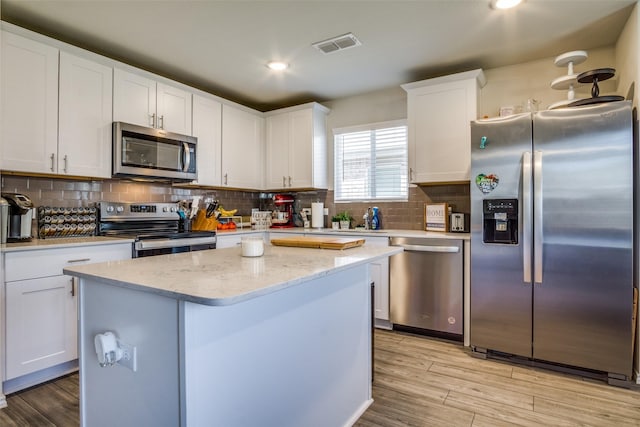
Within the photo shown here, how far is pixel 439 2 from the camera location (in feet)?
7.29

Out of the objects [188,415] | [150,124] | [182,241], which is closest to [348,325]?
[188,415]

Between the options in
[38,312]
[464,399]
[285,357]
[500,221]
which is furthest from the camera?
[500,221]

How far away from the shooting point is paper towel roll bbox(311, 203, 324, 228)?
410 cm

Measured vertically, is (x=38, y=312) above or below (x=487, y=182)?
below

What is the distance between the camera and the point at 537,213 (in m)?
2.38

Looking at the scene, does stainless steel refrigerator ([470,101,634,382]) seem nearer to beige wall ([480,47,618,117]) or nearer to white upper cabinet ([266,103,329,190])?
beige wall ([480,47,618,117])

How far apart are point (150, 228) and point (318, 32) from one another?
2.21 m

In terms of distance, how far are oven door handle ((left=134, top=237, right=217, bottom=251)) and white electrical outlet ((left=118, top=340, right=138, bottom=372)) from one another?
1592 mm

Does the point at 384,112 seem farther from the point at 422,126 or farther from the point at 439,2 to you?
the point at 439,2

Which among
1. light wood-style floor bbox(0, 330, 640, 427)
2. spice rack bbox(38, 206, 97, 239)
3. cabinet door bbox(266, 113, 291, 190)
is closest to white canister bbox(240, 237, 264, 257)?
light wood-style floor bbox(0, 330, 640, 427)

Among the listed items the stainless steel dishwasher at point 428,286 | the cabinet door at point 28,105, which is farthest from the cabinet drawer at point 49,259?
the stainless steel dishwasher at point 428,286

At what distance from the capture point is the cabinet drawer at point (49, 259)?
6.82 ft

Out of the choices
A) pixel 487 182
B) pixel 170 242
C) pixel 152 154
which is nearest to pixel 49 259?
pixel 170 242

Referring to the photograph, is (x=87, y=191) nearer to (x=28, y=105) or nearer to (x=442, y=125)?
(x=28, y=105)
